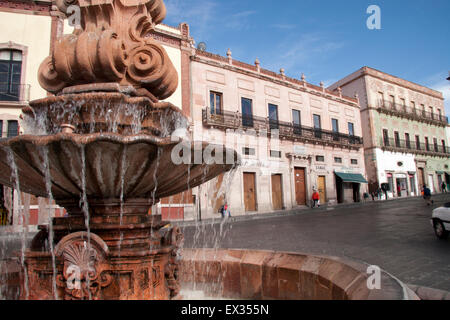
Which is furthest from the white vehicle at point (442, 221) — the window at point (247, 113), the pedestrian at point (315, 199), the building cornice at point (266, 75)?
the building cornice at point (266, 75)

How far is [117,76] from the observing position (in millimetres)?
2717

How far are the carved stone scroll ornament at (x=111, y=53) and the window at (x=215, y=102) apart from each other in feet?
51.2

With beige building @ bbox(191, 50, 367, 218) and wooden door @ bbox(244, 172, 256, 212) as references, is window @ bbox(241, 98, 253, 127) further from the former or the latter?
wooden door @ bbox(244, 172, 256, 212)

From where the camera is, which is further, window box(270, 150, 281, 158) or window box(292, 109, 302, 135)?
window box(292, 109, 302, 135)

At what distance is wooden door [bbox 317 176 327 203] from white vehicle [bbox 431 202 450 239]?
1764 cm

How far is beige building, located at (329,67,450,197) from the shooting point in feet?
95.6

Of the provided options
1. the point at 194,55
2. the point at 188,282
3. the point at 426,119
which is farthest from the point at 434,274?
the point at 426,119

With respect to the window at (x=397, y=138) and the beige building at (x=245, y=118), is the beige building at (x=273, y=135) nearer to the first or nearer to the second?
the beige building at (x=245, y=118)

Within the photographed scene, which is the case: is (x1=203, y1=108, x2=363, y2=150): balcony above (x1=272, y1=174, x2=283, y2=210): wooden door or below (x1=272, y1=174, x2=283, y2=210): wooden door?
above

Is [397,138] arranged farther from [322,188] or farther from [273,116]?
[273,116]

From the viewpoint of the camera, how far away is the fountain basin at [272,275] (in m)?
2.14

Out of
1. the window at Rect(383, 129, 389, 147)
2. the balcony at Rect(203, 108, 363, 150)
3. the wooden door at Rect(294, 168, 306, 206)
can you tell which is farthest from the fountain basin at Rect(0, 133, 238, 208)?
the window at Rect(383, 129, 389, 147)
